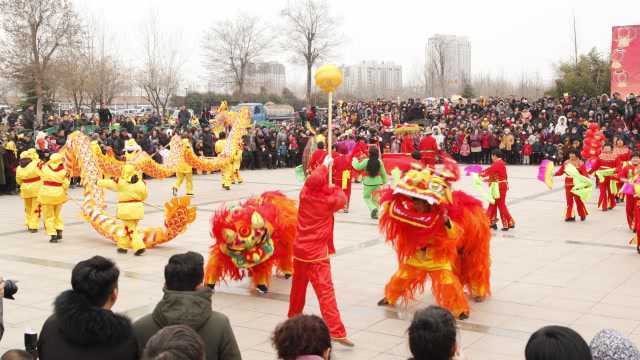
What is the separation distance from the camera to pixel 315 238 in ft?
21.4

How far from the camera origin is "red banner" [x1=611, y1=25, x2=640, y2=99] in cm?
2845

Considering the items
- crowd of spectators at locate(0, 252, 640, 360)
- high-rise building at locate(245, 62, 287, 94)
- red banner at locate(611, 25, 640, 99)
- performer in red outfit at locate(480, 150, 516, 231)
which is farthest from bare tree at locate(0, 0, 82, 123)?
crowd of spectators at locate(0, 252, 640, 360)

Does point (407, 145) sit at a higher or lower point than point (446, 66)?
lower

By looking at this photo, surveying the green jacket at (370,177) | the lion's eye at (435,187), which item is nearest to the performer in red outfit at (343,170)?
the green jacket at (370,177)

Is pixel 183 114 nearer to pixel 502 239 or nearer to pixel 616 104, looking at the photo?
pixel 616 104

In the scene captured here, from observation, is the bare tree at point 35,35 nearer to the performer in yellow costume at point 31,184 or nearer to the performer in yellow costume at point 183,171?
the performer in yellow costume at point 183,171

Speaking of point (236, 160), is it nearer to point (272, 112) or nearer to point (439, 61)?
point (272, 112)

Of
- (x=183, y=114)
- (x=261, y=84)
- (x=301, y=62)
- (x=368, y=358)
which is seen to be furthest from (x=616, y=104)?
(x=261, y=84)

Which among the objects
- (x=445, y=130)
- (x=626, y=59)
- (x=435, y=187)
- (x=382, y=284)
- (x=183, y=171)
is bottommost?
(x=382, y=284)

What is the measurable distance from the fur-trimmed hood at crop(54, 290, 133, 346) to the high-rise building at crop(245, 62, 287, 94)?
38.8m

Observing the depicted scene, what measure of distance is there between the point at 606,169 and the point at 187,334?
496 inches

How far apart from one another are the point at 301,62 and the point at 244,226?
3358 centimetres

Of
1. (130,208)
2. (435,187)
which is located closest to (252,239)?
(435,187)

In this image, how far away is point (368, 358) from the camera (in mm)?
6047
